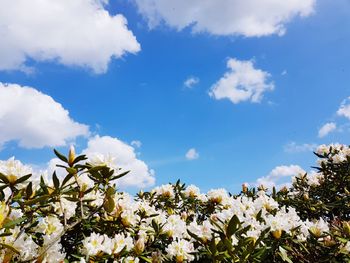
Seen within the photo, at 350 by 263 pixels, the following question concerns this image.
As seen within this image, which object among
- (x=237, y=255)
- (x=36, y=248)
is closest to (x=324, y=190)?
(x=237, y=255)

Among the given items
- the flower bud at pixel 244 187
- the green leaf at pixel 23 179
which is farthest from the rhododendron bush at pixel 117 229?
the flower bud at pixel 244 187

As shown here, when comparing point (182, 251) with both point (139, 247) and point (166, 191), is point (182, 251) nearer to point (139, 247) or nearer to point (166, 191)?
point (139, 247)

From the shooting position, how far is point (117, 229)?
2949 millimetres

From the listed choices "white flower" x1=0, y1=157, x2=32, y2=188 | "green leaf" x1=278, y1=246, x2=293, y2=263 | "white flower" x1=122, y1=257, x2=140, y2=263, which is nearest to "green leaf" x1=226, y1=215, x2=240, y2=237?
"green leaf" x1=278, y1=246, x2=293, y2=263

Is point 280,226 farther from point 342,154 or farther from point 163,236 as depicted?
point 342,154

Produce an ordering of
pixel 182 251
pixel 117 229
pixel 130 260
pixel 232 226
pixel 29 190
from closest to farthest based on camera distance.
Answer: pixel 29 190 → pixel 232 226 → pixel 130 260 → pixel 182 251 → pixel 117 229

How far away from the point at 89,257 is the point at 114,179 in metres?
0.48

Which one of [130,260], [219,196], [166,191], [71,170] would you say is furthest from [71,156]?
[166,191]

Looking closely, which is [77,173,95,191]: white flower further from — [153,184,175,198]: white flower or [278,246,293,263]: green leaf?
[153,184,175,198]: white flower

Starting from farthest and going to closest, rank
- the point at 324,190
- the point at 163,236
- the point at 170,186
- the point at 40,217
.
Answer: the point at 324,190
the point at 170,186
the point at 163,236
the point at 40,217

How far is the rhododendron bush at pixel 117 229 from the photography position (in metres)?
2.00

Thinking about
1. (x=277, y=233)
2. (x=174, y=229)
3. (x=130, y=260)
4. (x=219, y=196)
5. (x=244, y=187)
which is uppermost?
(x=244, y=187)

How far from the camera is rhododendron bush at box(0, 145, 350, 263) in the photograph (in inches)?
78.9

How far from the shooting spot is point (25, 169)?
207 centimetres
